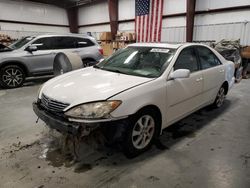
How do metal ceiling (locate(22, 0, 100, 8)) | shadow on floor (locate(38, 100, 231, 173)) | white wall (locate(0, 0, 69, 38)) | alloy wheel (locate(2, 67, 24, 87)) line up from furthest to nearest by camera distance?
metal ceiling (locate(22, 0, 100, 8))
white wall (locate(0, 0, 69, 38))
alloy wheel (locate(2, 67, 24, 87))
shadow on floor (locate(38, 100, 231, 173))

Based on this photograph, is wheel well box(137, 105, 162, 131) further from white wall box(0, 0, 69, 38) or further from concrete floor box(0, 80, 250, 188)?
white wall box(0, 0, 69, 38)

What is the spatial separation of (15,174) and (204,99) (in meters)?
2.73

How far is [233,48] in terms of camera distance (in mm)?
6840

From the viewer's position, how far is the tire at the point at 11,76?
5.66 metres

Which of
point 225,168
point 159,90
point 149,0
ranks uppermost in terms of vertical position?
point 149,0

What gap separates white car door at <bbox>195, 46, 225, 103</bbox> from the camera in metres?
3.24

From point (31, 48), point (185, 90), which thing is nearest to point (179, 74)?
point (185, 90)

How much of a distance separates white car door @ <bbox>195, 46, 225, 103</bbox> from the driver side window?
17cm

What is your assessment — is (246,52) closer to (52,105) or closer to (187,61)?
(187,61)

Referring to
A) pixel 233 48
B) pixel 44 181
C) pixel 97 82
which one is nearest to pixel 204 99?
pixel 97 82

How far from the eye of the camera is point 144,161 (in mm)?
2326

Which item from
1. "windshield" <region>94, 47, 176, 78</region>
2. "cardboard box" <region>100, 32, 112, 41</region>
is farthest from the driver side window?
"cardboard box" <region>100, 32, 112, 41</region>

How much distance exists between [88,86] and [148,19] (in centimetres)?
875

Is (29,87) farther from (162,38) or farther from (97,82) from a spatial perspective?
(162,38)
